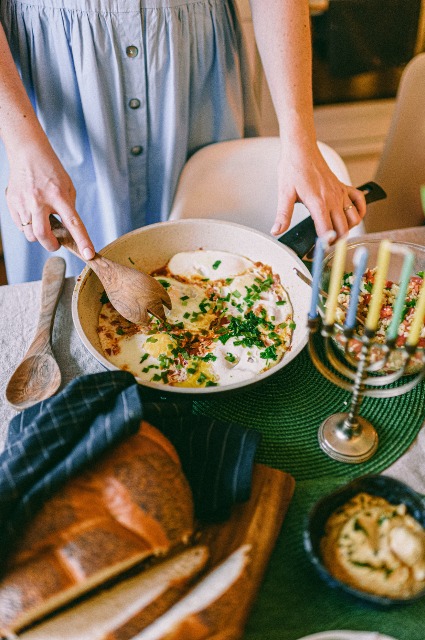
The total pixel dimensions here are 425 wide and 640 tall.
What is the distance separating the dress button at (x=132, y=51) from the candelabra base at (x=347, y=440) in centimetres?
103

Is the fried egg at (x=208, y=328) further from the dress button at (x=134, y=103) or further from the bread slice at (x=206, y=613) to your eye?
the dress button at (x=134, y=103)

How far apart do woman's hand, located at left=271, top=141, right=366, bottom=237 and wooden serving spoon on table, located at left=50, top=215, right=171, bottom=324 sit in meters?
0.29

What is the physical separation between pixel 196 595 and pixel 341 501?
23cm

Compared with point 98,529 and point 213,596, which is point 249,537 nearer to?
point 213,596

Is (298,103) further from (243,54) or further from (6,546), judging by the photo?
(6,546)

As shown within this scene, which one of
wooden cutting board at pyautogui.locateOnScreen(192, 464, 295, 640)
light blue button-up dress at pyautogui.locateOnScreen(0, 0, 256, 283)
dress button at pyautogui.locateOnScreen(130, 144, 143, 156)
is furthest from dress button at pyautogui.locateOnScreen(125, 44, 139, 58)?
wooden cutting board at pyautogui.locateOnScreen(192, 464, 295, 640)

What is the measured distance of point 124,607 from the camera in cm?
63

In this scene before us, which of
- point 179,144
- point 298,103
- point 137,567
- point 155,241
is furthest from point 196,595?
point 179,144

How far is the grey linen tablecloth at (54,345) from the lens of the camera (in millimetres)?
868

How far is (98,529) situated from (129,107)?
A: 45.0 inches

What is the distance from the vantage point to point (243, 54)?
154 centimetres

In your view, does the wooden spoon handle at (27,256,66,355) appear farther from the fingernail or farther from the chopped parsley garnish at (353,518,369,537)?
the chopped parsley garnish at (353,518,369,537)

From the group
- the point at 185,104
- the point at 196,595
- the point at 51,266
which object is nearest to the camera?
the point at 196,595

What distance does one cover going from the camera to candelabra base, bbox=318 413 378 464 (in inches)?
34.1
